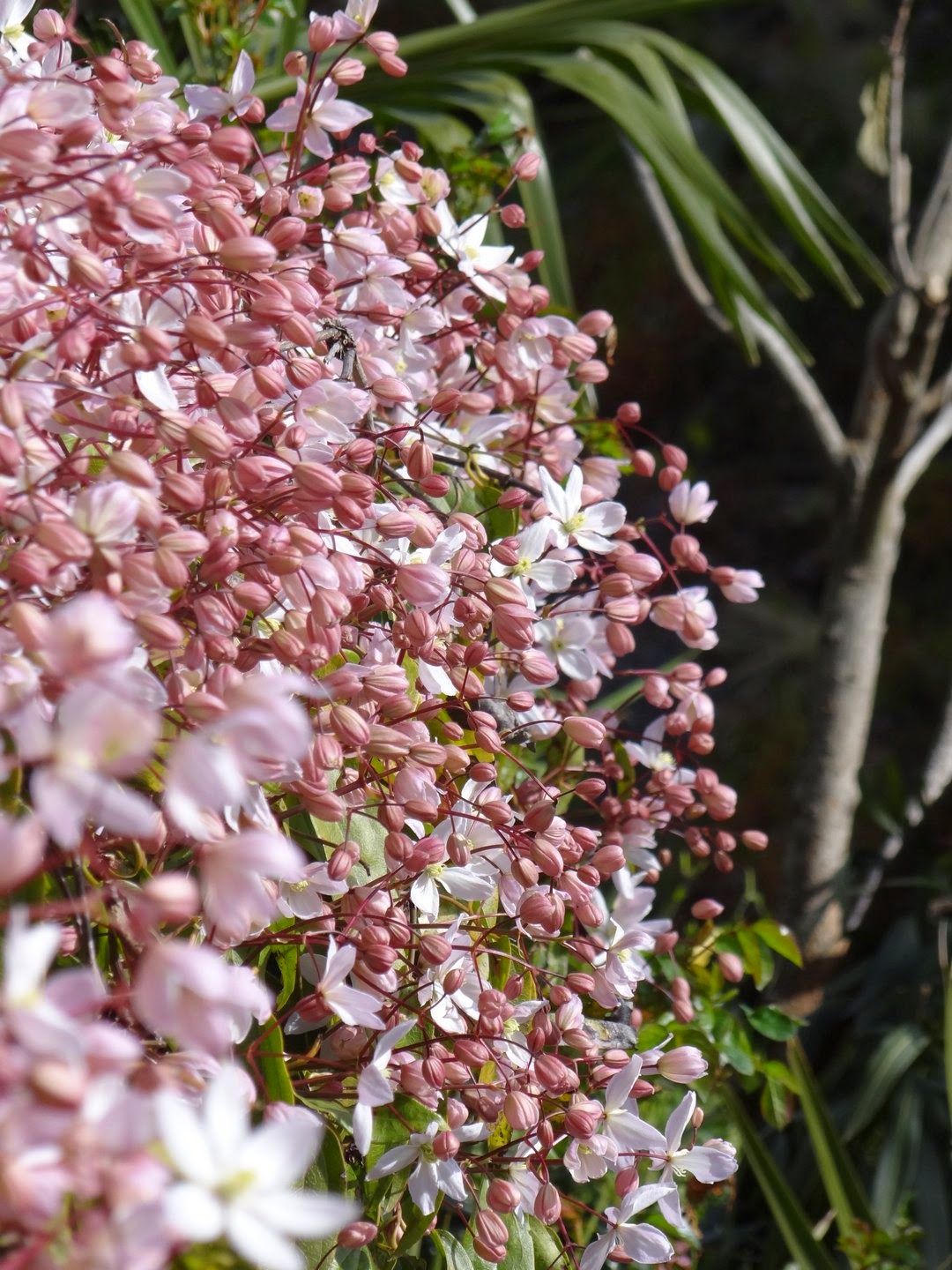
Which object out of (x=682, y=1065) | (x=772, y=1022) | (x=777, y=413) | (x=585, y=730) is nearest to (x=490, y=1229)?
(x=682, y=1065)

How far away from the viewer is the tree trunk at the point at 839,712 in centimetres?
120

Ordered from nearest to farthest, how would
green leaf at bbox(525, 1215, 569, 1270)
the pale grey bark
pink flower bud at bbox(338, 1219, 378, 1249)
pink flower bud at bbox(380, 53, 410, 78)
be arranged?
pink flower bud at bbox(338, 1219, 378, 1249)
green leaf at bbox(525, 1215, 569, 1270)
pink flower bud at bbox(380, 53, 410, 78)
the pale grey bark

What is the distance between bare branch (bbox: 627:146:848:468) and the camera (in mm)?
1239

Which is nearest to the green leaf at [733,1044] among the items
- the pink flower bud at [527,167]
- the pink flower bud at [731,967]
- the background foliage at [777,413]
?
the background foliage at [777,413]

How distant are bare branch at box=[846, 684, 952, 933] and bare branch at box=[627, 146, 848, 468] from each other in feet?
1.07

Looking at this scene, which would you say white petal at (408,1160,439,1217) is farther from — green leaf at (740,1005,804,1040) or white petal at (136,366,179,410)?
green leaf at (740,1005,804,1040)

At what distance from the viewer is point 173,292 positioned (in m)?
0.52

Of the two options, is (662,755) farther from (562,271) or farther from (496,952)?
(562,271)

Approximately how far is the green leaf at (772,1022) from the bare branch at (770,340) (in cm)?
61

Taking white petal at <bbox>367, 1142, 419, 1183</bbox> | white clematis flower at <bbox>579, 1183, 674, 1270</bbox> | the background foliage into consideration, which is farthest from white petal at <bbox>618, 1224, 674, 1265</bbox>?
the background foliage

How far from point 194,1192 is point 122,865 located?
0.23 m

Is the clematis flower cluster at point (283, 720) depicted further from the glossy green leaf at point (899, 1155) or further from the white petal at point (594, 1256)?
the glossy green leaf at point (899, 1155)

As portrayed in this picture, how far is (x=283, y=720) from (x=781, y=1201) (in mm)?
781

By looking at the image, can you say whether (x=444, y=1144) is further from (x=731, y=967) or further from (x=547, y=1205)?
(x=731, y=967)
